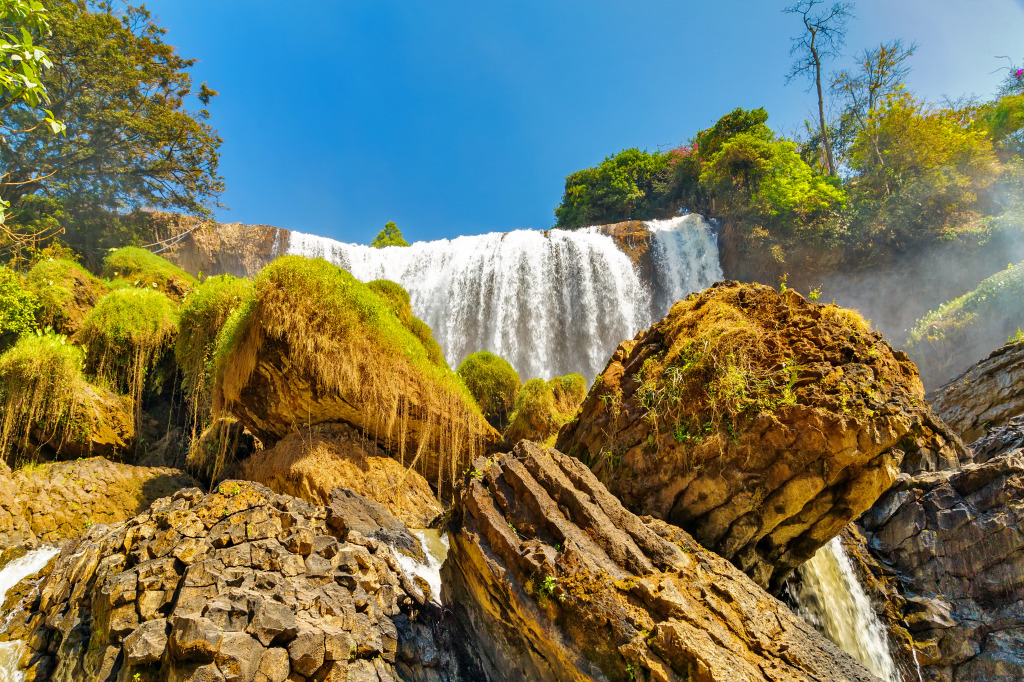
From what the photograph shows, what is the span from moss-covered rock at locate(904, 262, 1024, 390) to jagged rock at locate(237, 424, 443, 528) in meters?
16.9

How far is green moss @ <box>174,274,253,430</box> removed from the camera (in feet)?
28.9

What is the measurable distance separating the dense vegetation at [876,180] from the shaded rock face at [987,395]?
11.4 metres

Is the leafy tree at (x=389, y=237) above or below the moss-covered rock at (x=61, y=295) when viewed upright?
above

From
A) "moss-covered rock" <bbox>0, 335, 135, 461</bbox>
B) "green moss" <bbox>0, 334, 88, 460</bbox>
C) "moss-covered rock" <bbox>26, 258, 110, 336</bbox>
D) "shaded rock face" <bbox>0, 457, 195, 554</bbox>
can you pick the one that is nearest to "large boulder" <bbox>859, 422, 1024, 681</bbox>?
"shaded rock face" <bbox>0, 457, 195, 554</bbox>

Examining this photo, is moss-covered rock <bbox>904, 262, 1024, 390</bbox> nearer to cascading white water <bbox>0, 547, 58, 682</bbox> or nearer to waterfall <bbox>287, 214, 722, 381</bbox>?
waterfall <bbox>287, 214, 722, 381</bbox>

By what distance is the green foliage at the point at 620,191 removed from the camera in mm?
31400

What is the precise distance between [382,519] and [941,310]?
19581 mm

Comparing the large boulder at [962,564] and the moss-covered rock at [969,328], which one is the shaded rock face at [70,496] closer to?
the large boulder at [962,564]

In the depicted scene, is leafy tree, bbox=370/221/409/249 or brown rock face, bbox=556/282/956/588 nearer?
brown rock face, bbox=556/282/956/588

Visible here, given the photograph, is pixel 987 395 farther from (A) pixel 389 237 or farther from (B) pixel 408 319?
(A) pixel 389 237

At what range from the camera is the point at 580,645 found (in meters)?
3.71

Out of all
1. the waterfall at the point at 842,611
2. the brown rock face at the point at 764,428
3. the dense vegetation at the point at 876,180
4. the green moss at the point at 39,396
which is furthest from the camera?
the dense vegetation at the point at 876,180

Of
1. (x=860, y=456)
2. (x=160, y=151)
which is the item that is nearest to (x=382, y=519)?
(x=860, y=456)

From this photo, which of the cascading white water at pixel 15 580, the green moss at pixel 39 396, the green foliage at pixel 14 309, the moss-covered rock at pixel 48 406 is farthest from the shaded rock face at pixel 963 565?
the green foliage at pixel 14 309
